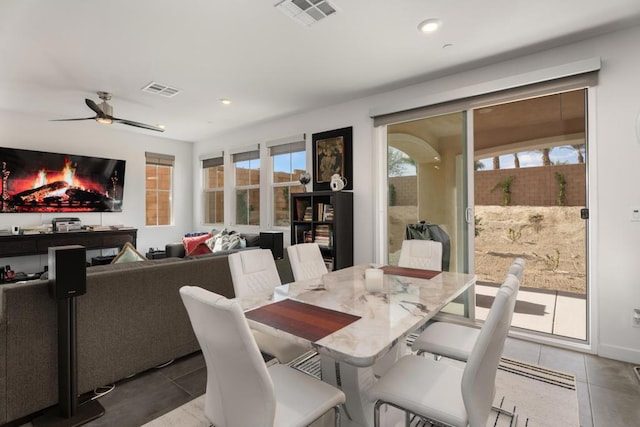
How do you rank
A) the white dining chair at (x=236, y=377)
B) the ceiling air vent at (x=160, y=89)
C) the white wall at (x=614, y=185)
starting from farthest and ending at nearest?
1. the ceiling air vent at (x=160, y=89)
2. the white wall at (x=614, y=185)
3. the white dining chair at (x=236, y=377)

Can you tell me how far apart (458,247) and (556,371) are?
1326 mm

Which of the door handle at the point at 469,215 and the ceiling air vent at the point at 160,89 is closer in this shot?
the door handle at the point at 469,215

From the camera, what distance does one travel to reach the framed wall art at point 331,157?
13.6 ft

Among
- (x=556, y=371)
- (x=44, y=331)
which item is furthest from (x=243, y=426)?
(x=556, y=371)

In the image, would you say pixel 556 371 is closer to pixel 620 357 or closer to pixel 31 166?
pixel 620 357

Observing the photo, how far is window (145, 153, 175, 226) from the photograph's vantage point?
6066mm

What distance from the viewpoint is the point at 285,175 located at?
5113 millimetres

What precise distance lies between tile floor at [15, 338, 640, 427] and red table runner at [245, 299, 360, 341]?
1.07 m

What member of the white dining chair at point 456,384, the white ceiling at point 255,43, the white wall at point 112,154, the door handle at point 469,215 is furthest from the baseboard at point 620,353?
the white wall at point 112,154

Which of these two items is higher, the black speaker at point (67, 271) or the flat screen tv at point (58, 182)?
the flat screen tv at point (58, 182)

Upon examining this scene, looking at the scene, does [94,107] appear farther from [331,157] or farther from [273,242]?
[331,157]

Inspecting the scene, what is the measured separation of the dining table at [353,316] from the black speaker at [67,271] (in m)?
1.00

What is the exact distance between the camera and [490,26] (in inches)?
97.3

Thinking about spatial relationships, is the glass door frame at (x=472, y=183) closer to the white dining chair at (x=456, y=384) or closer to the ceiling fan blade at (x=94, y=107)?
the white dining chair at (x=456, y=384)
